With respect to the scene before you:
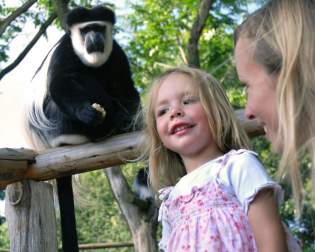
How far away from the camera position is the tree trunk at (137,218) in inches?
151

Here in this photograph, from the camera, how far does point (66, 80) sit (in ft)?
10.3

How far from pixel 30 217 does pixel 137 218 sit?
1313 mm

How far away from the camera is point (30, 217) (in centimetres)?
266

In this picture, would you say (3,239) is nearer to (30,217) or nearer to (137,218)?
(137,218)

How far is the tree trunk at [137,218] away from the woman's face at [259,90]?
2793 millimetres

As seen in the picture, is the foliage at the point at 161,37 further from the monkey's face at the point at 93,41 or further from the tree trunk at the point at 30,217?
the tree trunk at the point at 30,217

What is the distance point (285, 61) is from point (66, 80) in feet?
7.51

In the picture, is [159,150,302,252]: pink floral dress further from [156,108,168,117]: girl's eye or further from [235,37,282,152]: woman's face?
[235,37,282,152]: woman's face

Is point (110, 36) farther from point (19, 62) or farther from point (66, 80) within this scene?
point (19, 62)

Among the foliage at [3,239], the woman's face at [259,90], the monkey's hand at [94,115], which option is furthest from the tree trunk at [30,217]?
the foliage at [3,239]

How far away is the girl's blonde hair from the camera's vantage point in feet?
5.40

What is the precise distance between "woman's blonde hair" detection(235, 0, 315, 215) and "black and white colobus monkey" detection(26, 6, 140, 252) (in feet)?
6.03

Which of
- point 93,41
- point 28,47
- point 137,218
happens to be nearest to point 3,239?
point 28,47

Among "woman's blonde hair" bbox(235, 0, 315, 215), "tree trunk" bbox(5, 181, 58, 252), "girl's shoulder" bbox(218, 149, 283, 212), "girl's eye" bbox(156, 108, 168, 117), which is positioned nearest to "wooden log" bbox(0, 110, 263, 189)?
"tree trunk" bbox(5, 181, 58, 252)
